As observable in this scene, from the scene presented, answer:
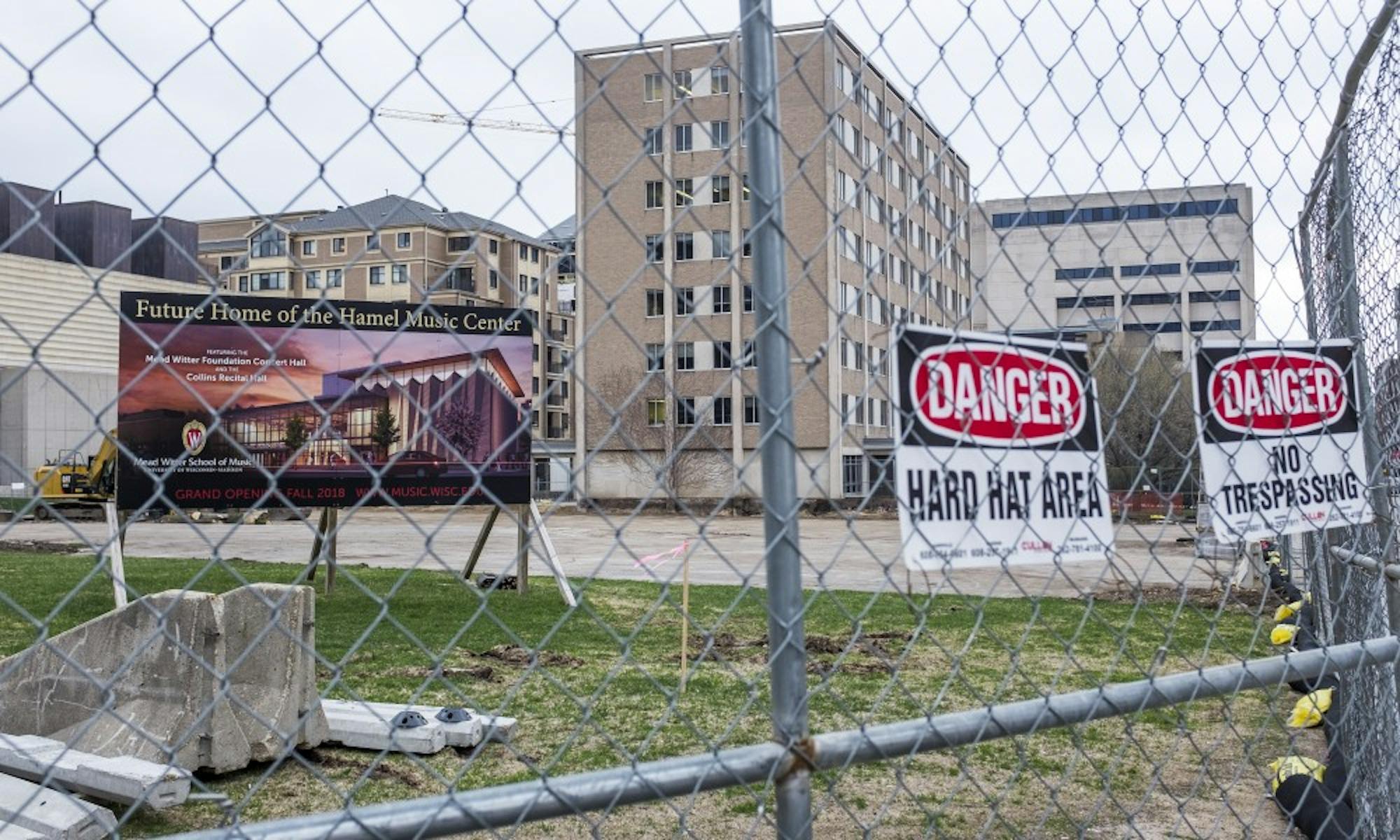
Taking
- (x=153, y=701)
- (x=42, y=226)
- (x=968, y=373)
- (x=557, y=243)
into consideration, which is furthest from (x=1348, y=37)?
(x=153, y=701)

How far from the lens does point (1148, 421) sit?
6.55 metres

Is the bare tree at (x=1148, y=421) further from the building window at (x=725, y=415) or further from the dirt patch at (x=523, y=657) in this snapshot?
the building window at (x=725, y=415)

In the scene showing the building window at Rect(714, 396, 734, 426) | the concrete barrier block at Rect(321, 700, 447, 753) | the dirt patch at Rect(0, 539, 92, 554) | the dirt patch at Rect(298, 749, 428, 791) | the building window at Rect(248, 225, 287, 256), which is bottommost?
the dirt patch at Rect(0, 539, 92, 554)

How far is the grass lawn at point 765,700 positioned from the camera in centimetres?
304

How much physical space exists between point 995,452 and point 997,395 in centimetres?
12

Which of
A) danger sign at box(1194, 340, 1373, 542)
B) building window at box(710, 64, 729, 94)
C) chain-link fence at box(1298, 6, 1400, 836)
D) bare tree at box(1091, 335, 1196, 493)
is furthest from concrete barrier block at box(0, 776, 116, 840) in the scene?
chain-link fence at box(1298, 6, 1400, 836)

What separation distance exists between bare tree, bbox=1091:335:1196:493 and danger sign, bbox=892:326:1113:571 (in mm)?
92

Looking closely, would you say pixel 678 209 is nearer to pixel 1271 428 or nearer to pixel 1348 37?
pixel 1271 428

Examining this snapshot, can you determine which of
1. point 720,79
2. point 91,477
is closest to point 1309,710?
point 720,79

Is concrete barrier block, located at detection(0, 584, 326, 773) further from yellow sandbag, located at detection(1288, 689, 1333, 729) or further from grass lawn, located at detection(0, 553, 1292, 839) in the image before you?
yellow sandbag, located at detection(1288, 689, 1333, 729)

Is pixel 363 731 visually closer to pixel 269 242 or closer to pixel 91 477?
pixel 269 242

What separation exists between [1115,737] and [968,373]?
16.6 ft

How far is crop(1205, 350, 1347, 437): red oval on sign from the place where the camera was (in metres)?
2.69

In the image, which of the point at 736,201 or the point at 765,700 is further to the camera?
the point at 765,700
